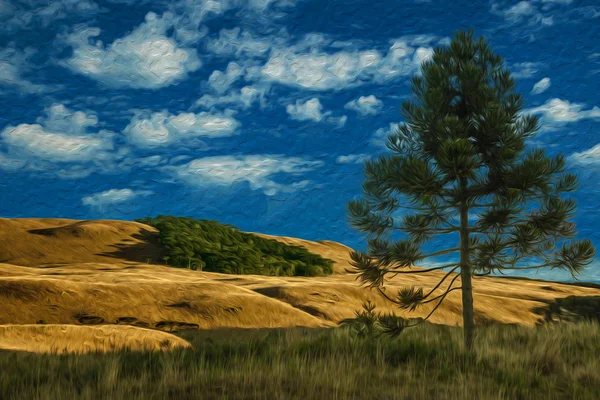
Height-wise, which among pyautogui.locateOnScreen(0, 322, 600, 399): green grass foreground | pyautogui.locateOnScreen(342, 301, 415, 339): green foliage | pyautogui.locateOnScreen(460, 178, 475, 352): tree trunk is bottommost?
pyautogui.locateOnScreen(0, 322, 600, 399): green grass foreground

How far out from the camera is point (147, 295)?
12727mm

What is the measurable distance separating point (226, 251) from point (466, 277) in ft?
51.9

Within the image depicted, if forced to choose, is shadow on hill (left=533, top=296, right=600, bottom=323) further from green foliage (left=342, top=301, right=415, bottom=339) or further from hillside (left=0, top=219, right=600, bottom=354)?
green foliage (left=342, top=301, right=415, bottom=339)

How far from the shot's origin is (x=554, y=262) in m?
9.03

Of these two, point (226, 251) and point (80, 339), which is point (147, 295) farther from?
point (226, 251)

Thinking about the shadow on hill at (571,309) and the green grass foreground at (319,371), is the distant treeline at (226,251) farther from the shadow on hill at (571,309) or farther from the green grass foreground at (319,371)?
the green grass foreground at (319,371)

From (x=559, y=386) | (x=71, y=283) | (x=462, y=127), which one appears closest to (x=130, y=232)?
(x=71, y=283)

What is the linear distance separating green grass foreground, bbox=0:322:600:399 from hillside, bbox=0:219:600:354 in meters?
2.96

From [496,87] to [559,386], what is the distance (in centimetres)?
482

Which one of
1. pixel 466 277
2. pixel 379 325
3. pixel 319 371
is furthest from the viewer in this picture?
pixel 379 325

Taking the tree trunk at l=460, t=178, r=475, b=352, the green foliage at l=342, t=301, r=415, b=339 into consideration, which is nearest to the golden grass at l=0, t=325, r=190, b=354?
the green foliage at l=342, t=301, r=415, b=339

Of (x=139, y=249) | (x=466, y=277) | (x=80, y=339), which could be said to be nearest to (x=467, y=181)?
(x=466, y=277)

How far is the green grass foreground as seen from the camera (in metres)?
6.08

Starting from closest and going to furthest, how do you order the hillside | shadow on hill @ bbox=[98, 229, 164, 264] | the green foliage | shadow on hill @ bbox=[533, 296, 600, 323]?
1. the green foliage
2. the hillside
3. shadow on hill @ bbox=[533, 296, 600, 323]
4. shadow on hill @ bbox=[98, 229, 164, 264]
